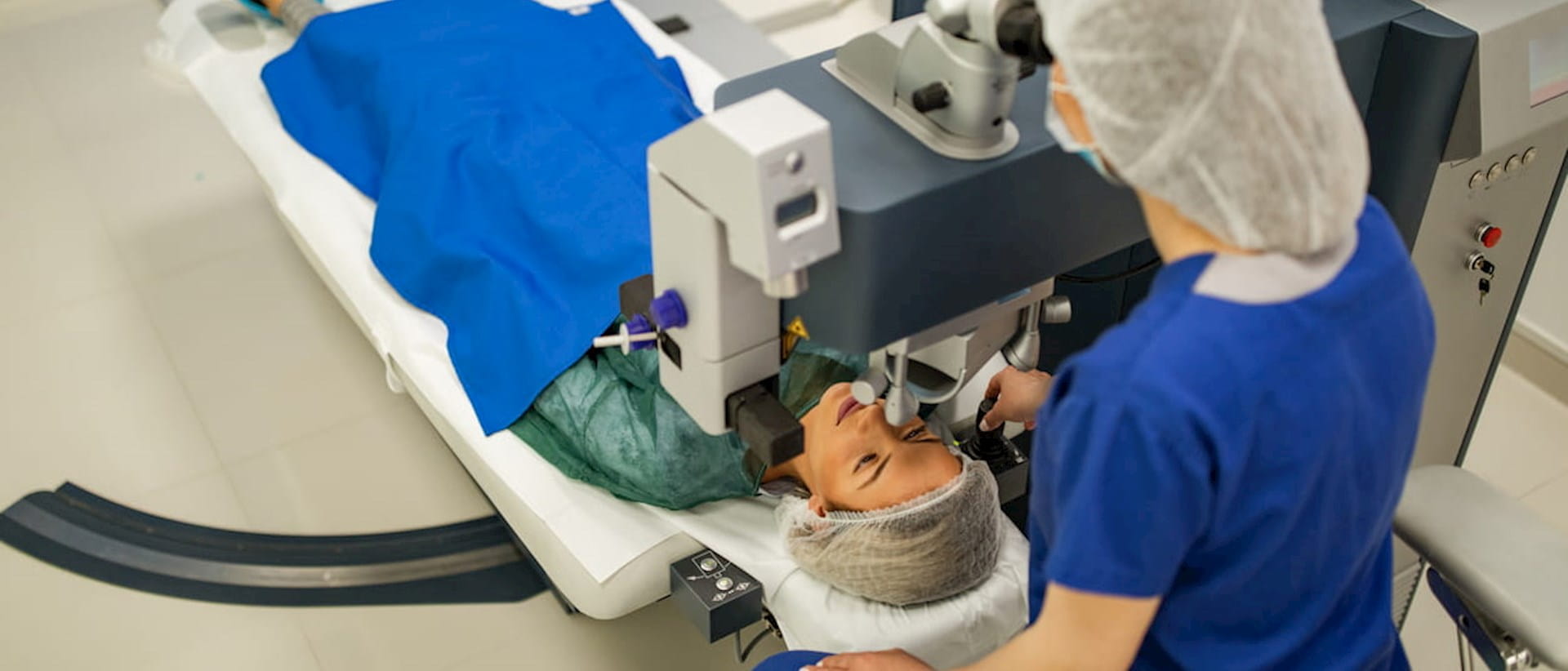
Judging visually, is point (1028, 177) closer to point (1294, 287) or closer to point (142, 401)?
point (1294, 287)

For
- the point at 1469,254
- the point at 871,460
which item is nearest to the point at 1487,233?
the point at 1469,254

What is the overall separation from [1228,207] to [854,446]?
2.67 ft

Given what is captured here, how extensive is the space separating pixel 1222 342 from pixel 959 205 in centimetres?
27

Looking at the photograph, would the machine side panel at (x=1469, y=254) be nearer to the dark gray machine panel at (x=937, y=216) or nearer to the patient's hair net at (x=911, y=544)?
the dark gray machine panel at (x=937, y=216)

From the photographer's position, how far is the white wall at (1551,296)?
8.95 ft

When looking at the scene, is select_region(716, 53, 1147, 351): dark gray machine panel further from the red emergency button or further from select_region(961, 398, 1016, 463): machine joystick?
the red emergency button

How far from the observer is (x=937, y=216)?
44.9 inches

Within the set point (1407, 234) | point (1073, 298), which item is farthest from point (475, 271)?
point (1407, 234)

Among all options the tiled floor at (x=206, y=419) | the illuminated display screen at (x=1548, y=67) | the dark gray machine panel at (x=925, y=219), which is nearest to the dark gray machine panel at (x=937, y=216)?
the dark gray machine panel at (x=925, y=219)

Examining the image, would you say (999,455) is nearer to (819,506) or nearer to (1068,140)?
(819,506)

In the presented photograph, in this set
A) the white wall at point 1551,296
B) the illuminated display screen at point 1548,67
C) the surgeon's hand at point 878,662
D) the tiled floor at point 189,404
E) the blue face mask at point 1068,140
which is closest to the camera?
the blue face mask at point 1068,140

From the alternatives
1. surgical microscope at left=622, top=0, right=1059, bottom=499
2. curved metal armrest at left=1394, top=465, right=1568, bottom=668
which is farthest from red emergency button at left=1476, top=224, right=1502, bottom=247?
surgical microscope at left=622, top=0, right=1059, bottom=499

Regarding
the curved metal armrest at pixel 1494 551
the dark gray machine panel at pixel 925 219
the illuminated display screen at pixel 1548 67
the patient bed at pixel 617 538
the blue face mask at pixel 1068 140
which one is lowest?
the patient bed at pixel 617 538

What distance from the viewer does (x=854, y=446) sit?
5.57ft
